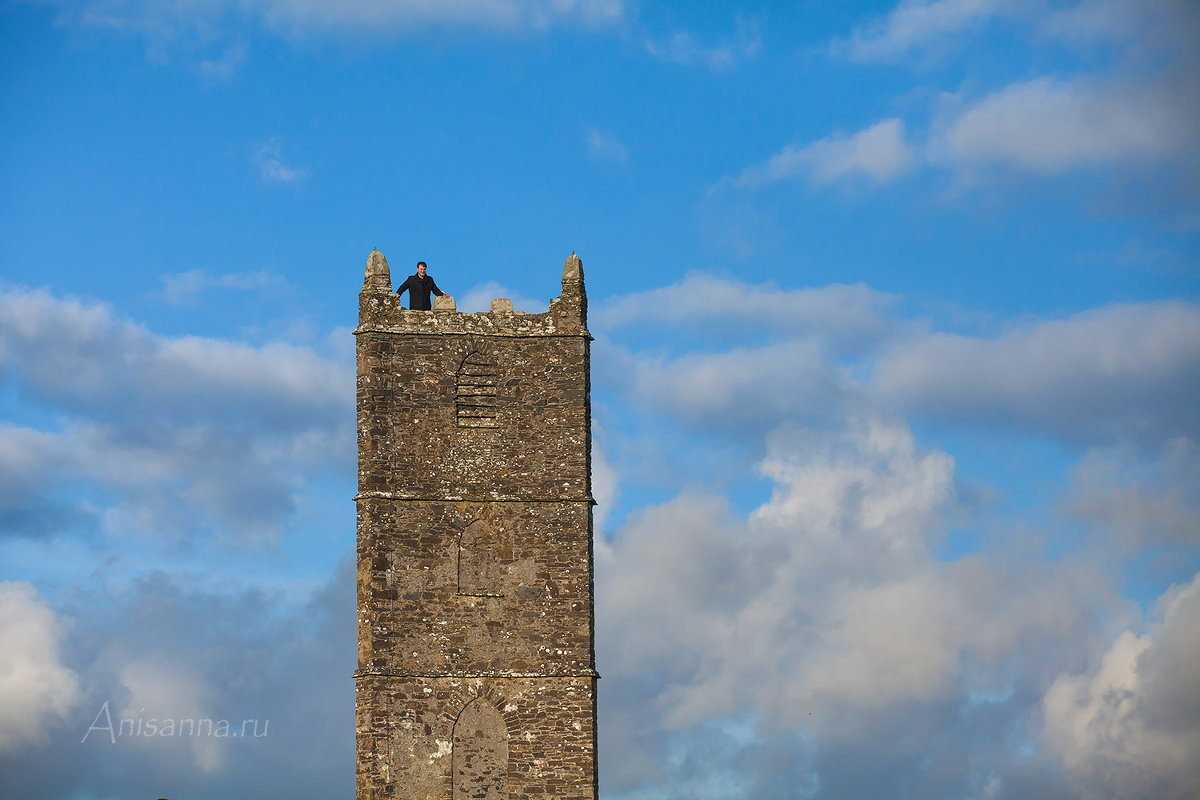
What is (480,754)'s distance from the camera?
3681 centimetres

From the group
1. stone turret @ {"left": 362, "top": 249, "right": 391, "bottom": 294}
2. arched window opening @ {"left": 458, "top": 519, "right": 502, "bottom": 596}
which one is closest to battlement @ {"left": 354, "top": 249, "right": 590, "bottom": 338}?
stone turret @ {"left": 362, "top": 249, "right": 391, "bottom": 294}

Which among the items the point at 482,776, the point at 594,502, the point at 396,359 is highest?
the point at 396,359

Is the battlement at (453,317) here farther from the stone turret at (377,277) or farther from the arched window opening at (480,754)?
the arched window opening at (480,754)

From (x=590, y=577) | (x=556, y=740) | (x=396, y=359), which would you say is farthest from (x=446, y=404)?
(x=556, y=740)

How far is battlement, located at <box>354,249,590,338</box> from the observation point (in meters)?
38.5

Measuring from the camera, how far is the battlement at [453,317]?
126 feet

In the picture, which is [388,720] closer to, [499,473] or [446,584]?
[446,584]

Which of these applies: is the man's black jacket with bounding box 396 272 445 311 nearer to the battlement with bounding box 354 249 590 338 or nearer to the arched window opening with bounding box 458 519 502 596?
the battlement with bounding box 354 249 590 338

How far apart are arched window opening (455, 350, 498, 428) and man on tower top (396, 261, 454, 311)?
1.59 meters

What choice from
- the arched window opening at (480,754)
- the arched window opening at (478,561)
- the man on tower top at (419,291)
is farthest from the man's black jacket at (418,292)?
the arched window opening at (480,754)

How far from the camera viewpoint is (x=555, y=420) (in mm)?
38375

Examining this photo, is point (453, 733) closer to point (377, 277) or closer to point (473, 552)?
point (473, 552)

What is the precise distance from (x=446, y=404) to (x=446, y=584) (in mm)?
3427

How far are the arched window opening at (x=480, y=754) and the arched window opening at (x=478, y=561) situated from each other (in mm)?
2075
